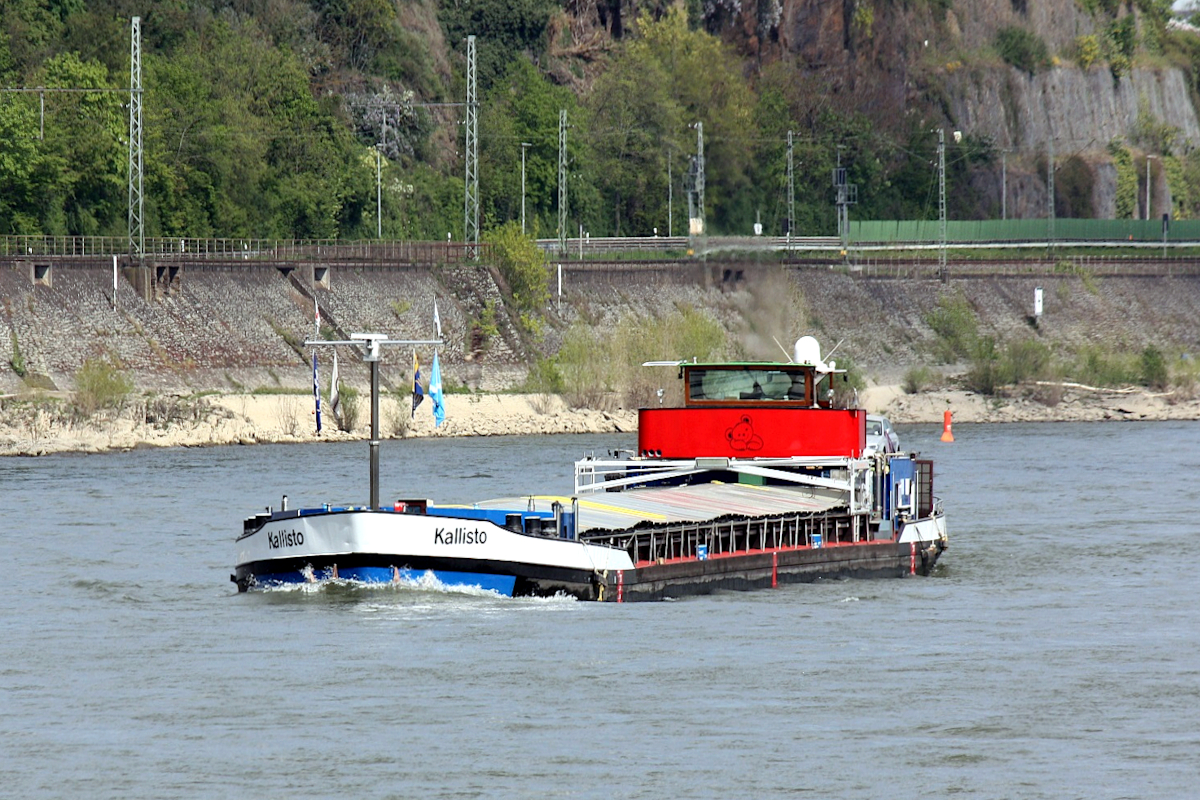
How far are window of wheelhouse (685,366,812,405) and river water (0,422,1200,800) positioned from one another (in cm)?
466

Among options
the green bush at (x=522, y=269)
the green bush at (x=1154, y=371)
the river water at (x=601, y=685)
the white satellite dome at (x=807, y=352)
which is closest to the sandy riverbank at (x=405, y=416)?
the green bush at (x=1154, y=371)

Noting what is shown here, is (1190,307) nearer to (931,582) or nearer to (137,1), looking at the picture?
(137,1)

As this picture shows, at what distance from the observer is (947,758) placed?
2541 centimetres

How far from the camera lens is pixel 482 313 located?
123812 mm

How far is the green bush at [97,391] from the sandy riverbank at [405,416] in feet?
2.01

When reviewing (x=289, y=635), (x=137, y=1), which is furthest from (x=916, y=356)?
(x=289, y=635)

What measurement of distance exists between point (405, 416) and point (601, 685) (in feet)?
238

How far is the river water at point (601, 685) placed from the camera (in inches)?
965

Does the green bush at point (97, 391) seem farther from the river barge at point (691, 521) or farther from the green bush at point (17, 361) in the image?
the river barge at point (691, 521)

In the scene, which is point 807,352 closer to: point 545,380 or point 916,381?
point 545,380

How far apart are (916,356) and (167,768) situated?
388 feet

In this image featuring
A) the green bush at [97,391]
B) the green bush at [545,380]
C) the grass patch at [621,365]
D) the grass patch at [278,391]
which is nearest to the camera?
the green bush at [97,391]

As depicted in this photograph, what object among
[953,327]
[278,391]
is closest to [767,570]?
[278,391]

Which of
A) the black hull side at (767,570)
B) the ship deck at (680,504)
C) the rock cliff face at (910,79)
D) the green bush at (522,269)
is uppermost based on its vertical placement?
the rock cliff face at (910,79)
